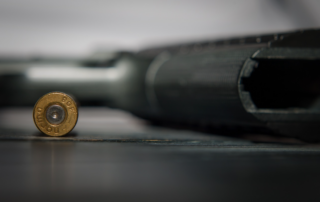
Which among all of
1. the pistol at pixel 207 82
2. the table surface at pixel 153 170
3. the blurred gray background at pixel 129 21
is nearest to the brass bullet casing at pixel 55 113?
the table surface at pixel 153 170

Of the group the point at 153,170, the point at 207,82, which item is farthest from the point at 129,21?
the point at 153,170

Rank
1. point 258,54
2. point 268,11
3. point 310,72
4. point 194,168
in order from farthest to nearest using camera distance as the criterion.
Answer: point 268,11 < point 310,72 < point 258,54 < point 194,168

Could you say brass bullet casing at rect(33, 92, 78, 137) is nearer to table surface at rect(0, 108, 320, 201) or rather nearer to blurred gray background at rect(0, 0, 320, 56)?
table surface at rect(0, 108, 320, 201)

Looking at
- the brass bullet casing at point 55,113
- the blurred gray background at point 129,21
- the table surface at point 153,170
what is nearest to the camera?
the table surface at point 153,170

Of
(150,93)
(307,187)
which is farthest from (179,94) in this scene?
(307,187)

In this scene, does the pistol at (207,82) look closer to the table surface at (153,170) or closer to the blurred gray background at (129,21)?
the table surface at (153,170)

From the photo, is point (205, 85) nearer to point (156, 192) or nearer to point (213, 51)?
point (213, 51)

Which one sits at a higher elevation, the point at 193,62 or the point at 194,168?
the point at 193,62
